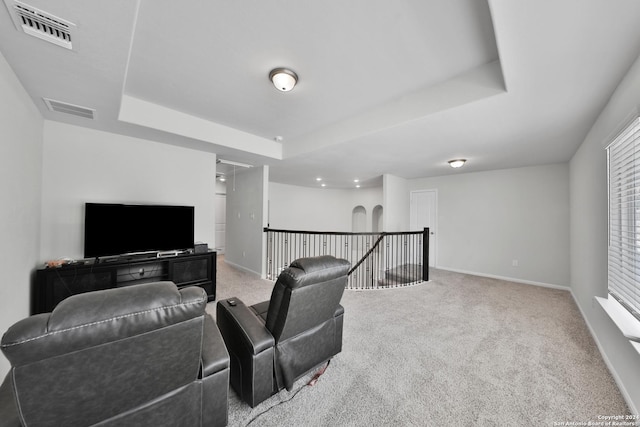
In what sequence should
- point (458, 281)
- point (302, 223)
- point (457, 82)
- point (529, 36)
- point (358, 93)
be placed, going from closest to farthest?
1. point (529, 36)
2. point (457, 82)
3. point (358, 93)
4. point (458, 281)
5. point (302, 223)

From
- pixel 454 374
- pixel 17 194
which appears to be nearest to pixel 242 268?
pixel 17 194

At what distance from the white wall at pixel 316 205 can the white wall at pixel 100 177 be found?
367 centimetres

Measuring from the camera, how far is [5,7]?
1266mm

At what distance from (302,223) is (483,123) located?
615 centimetres

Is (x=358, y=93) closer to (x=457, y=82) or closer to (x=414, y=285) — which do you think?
(x=457, y=82)

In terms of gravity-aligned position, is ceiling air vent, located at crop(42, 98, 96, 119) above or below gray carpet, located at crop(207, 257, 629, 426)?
above

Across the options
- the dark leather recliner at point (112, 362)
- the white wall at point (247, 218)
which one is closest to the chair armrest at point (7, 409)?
the dark leather recliner at point (112, 362)

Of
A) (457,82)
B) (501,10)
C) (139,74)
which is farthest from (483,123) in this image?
(139,74)

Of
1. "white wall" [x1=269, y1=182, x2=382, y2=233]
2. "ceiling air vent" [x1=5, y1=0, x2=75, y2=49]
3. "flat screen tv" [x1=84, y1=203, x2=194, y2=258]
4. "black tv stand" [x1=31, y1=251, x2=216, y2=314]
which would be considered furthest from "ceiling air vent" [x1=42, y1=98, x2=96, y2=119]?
"white wall" [x1=269, y1=182, x2=382, y2=233]

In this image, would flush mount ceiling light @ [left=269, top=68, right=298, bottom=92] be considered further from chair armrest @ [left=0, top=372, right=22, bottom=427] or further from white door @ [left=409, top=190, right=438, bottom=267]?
white door @ [left=409, top=190, right=438, bottom=267]

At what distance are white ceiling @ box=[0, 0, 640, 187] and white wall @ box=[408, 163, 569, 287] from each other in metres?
1.46

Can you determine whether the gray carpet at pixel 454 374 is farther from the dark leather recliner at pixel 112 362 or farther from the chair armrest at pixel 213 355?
the dark leather recliner at pixel 112 362

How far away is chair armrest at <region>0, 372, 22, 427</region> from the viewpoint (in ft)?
2.80

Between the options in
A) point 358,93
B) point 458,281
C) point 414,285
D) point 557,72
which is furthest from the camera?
point 458,281
